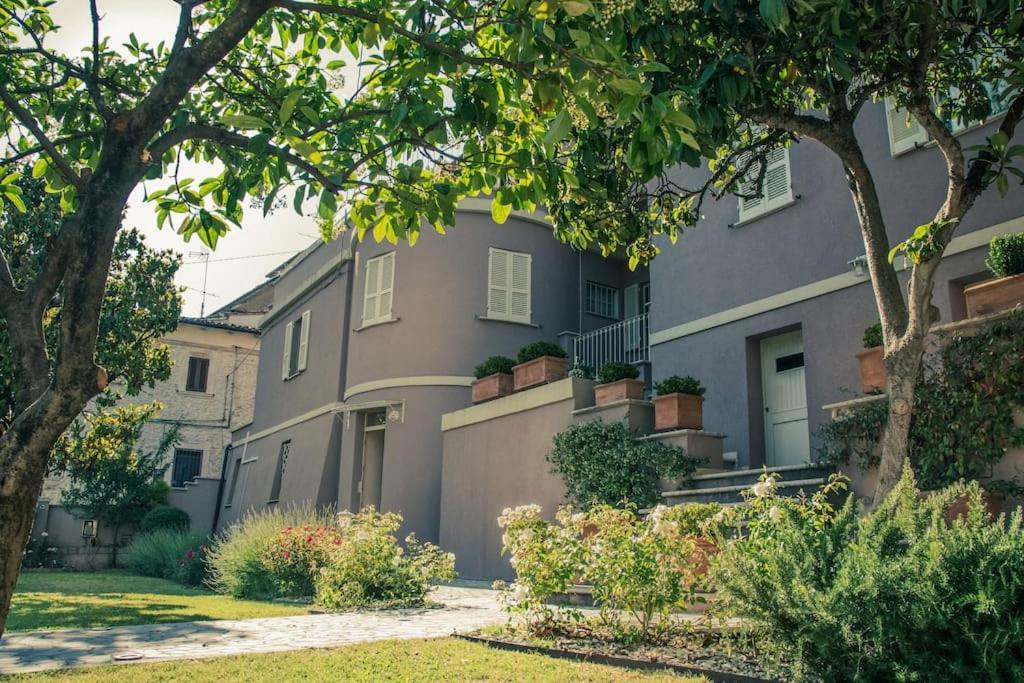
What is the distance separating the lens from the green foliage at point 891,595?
Result: 11.9 feet

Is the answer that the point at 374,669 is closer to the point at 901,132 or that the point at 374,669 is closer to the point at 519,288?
the point at 901,132

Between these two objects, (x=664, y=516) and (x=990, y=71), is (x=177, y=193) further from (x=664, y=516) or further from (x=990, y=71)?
(x=990, y=71)

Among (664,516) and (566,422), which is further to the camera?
(566,422)

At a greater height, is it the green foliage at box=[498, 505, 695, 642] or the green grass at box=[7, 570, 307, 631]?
the green foliage at box=[498, 505, 695, 642]

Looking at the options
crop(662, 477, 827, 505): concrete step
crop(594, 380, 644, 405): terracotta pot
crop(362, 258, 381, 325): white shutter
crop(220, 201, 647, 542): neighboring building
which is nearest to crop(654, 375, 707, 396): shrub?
crop(594, 380, 644, 405): terracotta pot

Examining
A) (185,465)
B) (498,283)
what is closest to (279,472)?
(498,283)

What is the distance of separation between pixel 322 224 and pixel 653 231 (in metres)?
3.63

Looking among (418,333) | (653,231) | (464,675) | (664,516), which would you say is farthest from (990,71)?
(418,333)

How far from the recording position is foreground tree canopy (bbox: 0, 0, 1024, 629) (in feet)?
12.0

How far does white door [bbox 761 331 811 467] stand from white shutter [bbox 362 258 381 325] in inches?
Result: 325

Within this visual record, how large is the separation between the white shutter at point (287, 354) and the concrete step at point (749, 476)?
1399cm

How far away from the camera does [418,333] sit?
16.3m

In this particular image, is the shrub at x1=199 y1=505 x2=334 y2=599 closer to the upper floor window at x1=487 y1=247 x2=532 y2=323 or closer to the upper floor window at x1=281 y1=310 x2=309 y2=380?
the upper floor window at x1=487 y1=247 x2=532 y2=323

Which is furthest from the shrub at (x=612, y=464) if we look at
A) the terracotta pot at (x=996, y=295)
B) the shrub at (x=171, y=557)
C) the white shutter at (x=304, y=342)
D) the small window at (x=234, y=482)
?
the small window at (x=234, y=482)
